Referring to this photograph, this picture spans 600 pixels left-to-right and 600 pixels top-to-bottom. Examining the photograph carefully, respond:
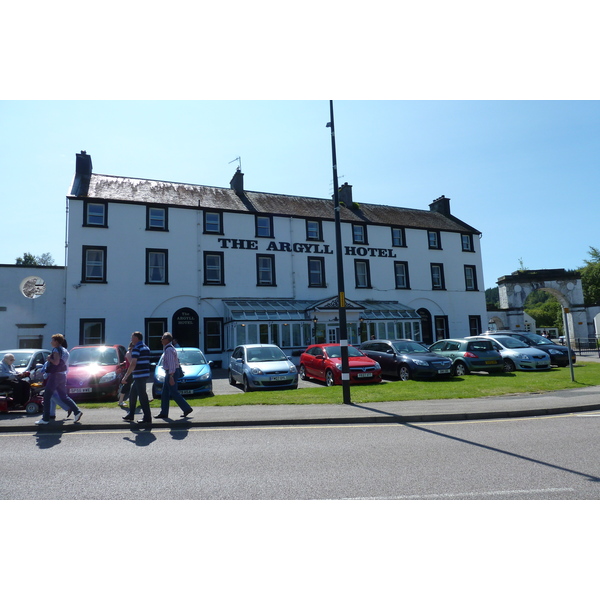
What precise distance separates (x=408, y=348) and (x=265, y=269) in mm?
13371

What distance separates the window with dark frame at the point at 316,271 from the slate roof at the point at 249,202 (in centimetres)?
314

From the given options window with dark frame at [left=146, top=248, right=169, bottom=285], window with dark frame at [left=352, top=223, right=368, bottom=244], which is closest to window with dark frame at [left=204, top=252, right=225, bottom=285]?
window with dark frame at [left=146, top=248, right=169, bottom=285]

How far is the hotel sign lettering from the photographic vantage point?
27891 mm

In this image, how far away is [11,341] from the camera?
22.8 meters

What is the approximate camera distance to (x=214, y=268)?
27.3m

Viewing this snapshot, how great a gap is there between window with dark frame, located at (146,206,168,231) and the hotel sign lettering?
139 inches

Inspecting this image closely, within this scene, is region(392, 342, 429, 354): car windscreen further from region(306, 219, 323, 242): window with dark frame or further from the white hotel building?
region(306, 219, 323, 242): window with dark frame

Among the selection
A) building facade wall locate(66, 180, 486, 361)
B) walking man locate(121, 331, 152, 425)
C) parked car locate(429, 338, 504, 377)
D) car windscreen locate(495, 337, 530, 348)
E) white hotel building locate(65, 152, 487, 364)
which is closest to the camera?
walking man locate(121, 331, 152, 425)

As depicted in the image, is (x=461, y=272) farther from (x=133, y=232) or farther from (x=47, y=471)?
(x=47, y=471)

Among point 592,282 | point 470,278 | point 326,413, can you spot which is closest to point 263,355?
point 326,413

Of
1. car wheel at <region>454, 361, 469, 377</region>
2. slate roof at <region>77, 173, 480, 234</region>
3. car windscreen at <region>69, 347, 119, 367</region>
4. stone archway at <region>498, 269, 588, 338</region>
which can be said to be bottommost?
car wheel at <region>454, 361, 469, 377</region>

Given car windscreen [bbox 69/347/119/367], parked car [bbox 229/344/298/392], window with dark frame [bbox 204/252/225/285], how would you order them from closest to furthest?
car windscreen [bbox 69/347/119/367]
parked car [bbox 229/344/298/392]
window with dark frame [bbox 204/252/225/285]

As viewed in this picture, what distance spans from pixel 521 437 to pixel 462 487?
10.8 ft

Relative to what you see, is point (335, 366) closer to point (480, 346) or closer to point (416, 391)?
point (416, 391)
